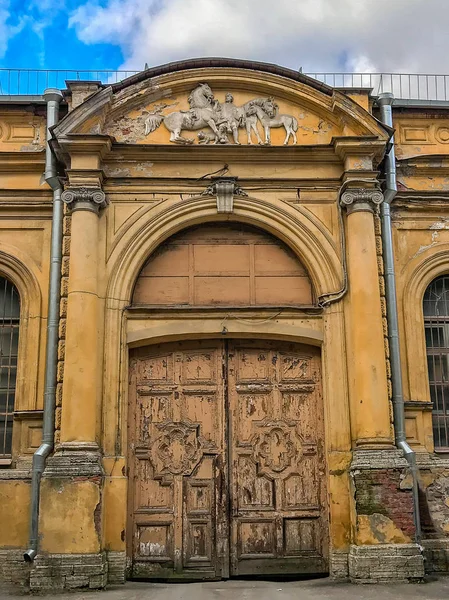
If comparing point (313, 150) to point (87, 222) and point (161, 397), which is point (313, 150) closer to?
point (87, 222)

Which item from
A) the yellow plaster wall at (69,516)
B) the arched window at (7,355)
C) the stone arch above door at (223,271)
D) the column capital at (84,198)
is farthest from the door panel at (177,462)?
the column capital at (84,198)

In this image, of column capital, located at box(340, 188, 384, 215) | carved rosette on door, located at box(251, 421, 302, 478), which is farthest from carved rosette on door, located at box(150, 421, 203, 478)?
column capital, located at box(340, 188, 384, 215)

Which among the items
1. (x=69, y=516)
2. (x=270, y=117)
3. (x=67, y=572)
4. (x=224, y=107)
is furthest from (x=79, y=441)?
(x=270, y=117)

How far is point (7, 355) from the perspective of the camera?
1012cm

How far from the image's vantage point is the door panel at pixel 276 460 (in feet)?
31.3

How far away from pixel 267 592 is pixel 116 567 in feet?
5.88

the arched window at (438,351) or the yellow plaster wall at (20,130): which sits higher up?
the yellow plaster wall at (20,130)

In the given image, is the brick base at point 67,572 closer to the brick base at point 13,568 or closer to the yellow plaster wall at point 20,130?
the brick base at point 13,568

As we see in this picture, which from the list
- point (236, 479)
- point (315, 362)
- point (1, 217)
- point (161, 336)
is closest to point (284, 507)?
point (236, 479)

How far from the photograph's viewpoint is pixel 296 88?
10.4 m

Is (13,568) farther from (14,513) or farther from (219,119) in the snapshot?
(219,119)

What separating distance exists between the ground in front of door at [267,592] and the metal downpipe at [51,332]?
3.21 ft

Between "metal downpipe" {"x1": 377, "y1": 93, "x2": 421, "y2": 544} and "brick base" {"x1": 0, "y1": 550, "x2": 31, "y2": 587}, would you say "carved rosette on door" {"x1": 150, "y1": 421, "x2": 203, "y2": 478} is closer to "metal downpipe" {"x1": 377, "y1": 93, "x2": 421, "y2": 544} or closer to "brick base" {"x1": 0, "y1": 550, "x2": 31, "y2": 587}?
"brick base" {"x1": 0, "y1": 550, "x2": 31, "y2": 587}

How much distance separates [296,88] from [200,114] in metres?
1.35
